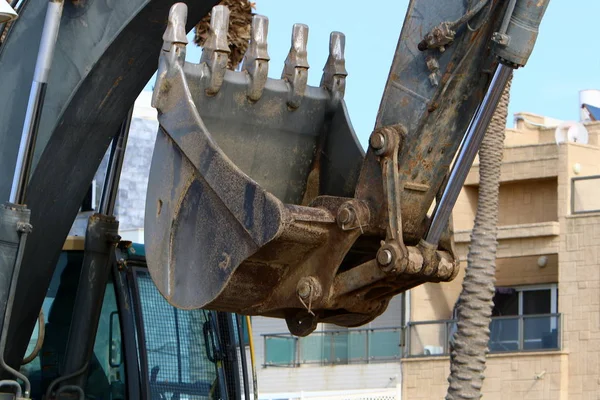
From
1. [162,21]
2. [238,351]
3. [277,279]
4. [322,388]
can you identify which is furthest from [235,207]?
[322,388]

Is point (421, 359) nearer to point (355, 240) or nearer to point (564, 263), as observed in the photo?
point (564, 263)

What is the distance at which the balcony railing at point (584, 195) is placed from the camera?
3369cm

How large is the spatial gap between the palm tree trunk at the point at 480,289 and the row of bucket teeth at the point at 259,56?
1501cm

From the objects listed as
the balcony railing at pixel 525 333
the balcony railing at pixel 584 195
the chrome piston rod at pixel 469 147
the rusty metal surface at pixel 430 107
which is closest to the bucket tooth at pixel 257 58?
the rusty metal surface at pixel 430 107

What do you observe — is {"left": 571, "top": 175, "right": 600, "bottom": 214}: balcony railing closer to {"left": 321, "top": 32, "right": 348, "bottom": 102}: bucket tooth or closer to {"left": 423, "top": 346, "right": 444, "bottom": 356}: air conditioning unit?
{"left": 423, "top": 346, "right": 444, "bottom": 356}: air conditioning unit

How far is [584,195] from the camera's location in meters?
34.0

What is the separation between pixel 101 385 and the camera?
8719mm

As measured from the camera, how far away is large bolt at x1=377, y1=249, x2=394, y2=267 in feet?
19.1

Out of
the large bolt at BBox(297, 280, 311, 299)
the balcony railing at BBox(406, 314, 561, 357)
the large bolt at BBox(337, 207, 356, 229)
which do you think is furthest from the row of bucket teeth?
the balcony railing at BBox(406, 314, 561, 357)

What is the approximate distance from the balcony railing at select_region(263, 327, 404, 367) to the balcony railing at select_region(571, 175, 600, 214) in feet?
19.3

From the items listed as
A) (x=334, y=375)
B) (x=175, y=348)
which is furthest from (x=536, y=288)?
(x=175, y=348)

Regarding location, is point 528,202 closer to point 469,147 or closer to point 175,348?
point 175,348

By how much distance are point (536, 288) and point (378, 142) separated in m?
30.5

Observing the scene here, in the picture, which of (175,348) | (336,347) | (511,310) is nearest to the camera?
(175,348)
